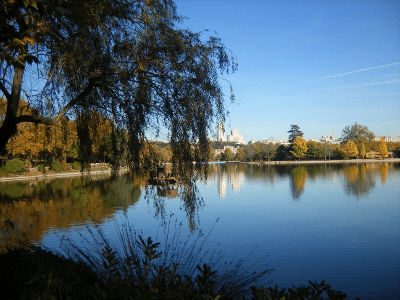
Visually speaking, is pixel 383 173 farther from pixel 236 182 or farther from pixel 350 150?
pixel 350 150

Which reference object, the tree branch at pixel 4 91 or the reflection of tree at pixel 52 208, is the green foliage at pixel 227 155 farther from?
the tree branch at pixel 4 91

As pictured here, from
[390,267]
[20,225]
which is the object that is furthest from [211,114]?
[20,225]

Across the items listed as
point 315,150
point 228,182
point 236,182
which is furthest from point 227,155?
point 236,182

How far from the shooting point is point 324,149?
4567 inches

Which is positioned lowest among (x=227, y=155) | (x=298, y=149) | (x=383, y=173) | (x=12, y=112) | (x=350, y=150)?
(x=383, y=173)

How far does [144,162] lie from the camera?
5824mm

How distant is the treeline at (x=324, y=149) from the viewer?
113 m

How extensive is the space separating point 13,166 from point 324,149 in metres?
92.1

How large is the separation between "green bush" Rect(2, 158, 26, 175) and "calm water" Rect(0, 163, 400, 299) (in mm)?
16926

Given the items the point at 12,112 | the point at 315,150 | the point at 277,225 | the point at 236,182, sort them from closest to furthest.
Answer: the point at 12,112
the point at 277,225
the point at 236,182
the point at 315,150

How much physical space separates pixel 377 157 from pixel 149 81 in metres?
130

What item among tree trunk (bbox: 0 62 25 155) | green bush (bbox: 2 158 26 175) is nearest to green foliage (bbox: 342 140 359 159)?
green bush (bbox: 2 158 26 175)

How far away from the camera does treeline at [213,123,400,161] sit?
113 meters

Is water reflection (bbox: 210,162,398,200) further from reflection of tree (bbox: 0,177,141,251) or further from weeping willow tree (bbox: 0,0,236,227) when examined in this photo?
weeping willow tree (bbox: 0,0,236,227)
